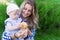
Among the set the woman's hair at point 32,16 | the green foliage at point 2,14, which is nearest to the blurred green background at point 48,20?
the green foliage at point 2,14

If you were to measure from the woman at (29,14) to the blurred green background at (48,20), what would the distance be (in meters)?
0.39

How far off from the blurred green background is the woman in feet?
1.28

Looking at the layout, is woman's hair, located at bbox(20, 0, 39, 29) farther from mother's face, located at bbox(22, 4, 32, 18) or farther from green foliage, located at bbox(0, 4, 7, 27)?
green foliage, located at bbox(0, 4, 7, 27)

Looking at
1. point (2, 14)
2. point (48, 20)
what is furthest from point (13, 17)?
point (48, 20)

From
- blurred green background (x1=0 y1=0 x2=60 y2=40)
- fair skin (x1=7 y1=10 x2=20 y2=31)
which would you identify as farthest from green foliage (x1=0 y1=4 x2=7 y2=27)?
fair skin (x1=7 y1=10 x2=20 y2=31)

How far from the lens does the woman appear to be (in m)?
2.24

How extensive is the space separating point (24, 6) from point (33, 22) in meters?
0.19

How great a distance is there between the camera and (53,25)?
285 centimetres

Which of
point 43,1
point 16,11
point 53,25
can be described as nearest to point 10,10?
point 16,11

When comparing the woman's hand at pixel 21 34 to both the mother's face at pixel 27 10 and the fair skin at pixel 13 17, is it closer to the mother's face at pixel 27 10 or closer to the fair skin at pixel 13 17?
the fair skin at pixel 13 17

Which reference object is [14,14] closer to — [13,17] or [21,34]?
[13,17]

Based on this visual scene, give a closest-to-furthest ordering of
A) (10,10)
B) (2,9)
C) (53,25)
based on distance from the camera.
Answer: (10,10)
(2,9)
(53,25)

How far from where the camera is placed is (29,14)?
225 cm

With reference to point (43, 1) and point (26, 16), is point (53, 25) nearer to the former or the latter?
point (43, 1)
